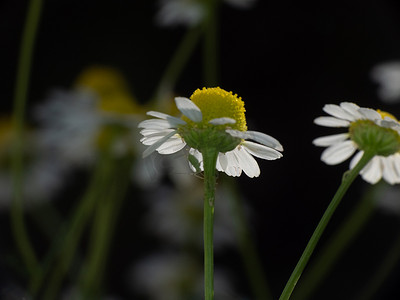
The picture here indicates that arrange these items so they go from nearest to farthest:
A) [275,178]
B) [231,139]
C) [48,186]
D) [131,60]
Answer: [231,139] → [48,186] → [275,178] → [131,60]

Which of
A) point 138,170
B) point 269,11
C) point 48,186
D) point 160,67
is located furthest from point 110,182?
point 269,11

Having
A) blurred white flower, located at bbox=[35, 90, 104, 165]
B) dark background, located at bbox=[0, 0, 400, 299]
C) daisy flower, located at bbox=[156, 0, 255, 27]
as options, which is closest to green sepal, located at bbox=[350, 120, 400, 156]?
blurred white flower, located at bbox=[35, 90, 104, 165]

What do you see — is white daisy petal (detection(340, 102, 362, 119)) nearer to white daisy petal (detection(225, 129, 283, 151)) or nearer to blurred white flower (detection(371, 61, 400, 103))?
white daisy petal (detection(225, 129, 283, 151))

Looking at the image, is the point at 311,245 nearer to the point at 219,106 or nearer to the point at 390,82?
the point at 219,106

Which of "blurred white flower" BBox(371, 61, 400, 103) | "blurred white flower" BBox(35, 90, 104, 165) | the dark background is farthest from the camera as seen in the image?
the dark background

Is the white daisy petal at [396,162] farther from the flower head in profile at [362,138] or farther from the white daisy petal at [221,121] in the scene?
the white daisy petal at [221,121]

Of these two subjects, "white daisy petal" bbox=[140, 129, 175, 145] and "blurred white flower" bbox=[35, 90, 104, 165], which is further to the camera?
"blurred white flower" bbox=[35, 90, 104, 165]

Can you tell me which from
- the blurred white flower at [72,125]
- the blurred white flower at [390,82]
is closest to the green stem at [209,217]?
the blurred white flower at [72,125]

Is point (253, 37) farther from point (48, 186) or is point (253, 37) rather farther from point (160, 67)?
point (48, 186)
